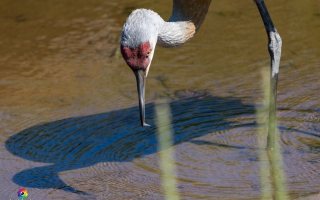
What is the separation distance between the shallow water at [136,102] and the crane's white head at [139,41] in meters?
0.63

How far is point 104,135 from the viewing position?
5898 mm

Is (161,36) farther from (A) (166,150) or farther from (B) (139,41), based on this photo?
(A) (166,150)

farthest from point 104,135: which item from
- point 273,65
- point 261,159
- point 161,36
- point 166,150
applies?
point 273,65

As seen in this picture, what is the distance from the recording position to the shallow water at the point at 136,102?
16.7 ft

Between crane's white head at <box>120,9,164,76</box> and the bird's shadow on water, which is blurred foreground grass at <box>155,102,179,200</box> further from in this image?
crane's white head at <box>120,9,164,76</box>

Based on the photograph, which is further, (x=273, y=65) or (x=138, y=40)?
(x=273, y=65)

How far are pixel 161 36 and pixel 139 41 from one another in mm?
531

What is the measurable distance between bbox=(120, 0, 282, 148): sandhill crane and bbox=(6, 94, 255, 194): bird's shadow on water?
376 millimetres

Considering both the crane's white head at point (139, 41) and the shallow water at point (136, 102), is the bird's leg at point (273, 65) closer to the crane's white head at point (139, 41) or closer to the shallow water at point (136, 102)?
the shallow water at point (136, 102)

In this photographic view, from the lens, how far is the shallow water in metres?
5.10

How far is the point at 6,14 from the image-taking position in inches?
350

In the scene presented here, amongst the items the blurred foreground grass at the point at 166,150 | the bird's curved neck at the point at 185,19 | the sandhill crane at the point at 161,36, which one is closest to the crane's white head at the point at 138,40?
the sandhill crane at the point at 161,36

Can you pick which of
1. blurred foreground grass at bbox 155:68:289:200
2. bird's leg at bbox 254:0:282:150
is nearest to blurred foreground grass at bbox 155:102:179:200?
blurred foreground grass at bbox 155:68:289:200

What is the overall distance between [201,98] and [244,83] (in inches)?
19.8
